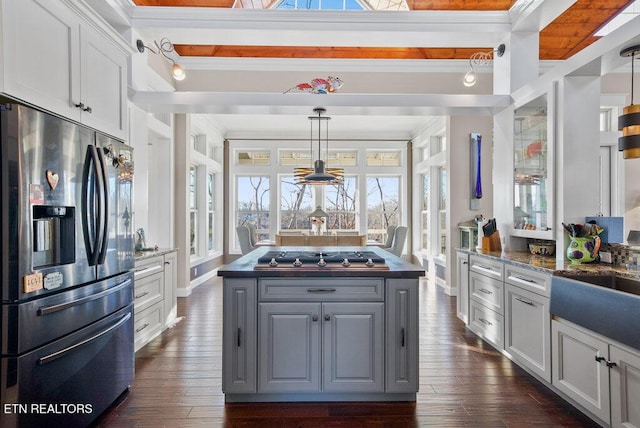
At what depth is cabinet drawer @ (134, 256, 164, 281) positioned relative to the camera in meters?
3.01

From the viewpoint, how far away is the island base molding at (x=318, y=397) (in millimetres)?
2336

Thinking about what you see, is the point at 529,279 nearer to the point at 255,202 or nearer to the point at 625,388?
the point at 625,388

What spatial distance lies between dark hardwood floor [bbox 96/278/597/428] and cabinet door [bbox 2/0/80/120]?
6.13 ft

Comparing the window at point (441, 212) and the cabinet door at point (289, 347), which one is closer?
the cabinet door at point (289, 347)

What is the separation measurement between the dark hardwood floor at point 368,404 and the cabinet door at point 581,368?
19 cm

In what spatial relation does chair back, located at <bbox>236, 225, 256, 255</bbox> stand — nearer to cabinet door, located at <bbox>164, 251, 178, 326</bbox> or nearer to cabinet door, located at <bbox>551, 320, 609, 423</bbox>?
cabinet door, located at <bbox>164, 251, 178, 326</bbox>

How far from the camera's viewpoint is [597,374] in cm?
198

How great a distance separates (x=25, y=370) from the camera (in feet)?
5.17

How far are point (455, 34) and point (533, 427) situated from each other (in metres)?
3.42

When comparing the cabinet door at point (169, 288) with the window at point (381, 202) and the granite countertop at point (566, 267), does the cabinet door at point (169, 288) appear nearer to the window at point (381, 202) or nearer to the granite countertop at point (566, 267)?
the granite countertop at point (566, 267)

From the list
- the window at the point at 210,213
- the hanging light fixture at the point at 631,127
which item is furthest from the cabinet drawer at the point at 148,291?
the hanging light fixture at the point at 631,127

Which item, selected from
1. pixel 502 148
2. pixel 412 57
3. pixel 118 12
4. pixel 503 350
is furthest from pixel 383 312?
pixel 412 57

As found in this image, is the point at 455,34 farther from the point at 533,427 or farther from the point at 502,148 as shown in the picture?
the point at 533,427

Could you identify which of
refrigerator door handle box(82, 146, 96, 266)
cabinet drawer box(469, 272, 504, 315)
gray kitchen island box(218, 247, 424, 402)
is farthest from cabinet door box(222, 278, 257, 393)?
cabinet drawer box(469, 272, 504, 315)
